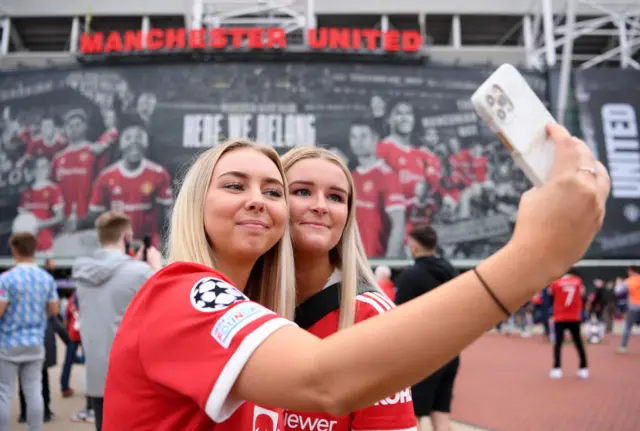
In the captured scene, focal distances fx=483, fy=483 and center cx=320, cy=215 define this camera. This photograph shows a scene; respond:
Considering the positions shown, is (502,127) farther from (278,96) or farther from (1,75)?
(1,75)

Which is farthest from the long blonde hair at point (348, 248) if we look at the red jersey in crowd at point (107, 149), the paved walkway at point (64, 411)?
the red jersey in crowd at point (107, 149)

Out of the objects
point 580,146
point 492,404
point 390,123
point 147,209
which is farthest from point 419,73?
point 580,146

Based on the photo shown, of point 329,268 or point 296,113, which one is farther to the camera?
point 296,113

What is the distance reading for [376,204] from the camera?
62.1 ft

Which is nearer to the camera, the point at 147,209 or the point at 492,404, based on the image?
the point at 492,404

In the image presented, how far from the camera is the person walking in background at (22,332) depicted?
3.78 m

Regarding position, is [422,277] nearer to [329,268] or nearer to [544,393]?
[329,268]

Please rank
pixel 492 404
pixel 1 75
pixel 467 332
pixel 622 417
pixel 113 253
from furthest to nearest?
1. pixel 1 75
2. pixel 492 404
3. pixel 622 417
4. pixel 113 253
5. pixel 467 332

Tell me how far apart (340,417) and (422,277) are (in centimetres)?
253

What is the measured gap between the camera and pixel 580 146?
73cm

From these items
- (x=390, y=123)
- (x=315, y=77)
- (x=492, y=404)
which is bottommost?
(x=492, y=404)

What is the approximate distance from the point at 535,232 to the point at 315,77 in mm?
19690

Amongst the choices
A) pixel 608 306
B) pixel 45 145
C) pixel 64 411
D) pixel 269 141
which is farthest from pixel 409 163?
pixel 64 411

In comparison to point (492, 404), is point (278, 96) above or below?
above
